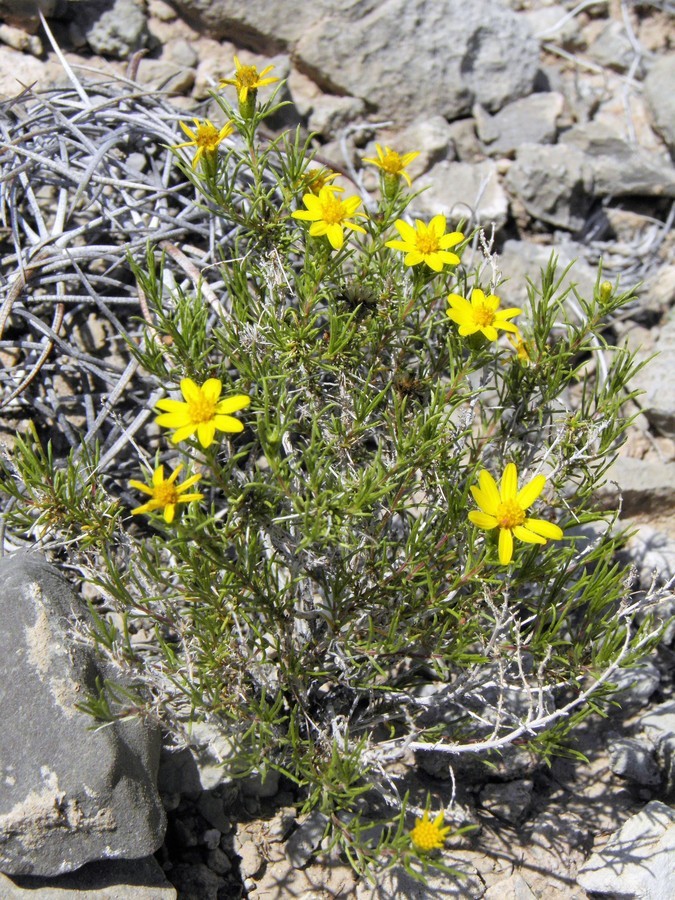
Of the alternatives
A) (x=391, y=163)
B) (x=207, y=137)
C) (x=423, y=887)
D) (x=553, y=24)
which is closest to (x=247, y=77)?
(x=207, y=137)

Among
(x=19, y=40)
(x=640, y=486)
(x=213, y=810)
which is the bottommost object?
(x=213, y=810)

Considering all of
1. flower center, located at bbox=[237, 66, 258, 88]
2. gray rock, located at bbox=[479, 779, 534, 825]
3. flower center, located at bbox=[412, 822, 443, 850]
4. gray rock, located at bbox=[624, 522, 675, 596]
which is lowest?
gray rock, located at bbox=[479, 779, 534, 825]

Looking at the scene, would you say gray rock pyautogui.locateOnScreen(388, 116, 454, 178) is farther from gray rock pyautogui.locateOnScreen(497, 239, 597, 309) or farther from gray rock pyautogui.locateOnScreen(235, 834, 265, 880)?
gray rock pyautogui.locateOnScreen(235, 834, 265, 880)

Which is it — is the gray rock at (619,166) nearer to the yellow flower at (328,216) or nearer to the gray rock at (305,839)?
the yellow flower at (328,216)

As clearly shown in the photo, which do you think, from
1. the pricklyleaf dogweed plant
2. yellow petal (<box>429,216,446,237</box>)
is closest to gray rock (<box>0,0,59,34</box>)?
the pricklyleaf dogweed plant

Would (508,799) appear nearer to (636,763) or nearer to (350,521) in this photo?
(636,763)
